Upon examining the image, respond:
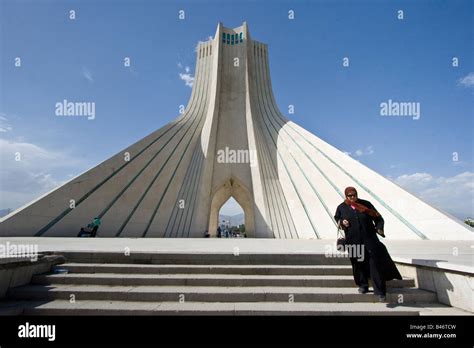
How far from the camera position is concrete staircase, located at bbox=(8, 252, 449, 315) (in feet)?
8.70

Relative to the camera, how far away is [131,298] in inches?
113

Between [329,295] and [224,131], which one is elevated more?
[224,131]

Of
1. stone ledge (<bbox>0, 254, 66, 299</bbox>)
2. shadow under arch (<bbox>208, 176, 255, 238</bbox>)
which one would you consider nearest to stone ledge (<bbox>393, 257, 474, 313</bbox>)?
stone ledge (<bbox>0, 254, 66, 299</bbox>)

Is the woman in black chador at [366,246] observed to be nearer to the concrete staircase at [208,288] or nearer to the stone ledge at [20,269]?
the concrete staircase at [208,288]

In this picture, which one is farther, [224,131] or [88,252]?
[224,131]

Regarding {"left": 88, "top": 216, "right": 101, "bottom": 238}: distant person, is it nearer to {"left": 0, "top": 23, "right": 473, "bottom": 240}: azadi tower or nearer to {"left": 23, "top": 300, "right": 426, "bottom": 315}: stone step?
{"left": 0, "top": 23, "right": 473, "bottom": 240}: azadi tower

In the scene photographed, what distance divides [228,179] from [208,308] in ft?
32.2

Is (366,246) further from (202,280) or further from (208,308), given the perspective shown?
(202,280)

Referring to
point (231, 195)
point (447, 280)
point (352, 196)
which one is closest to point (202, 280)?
point (352, 196)
